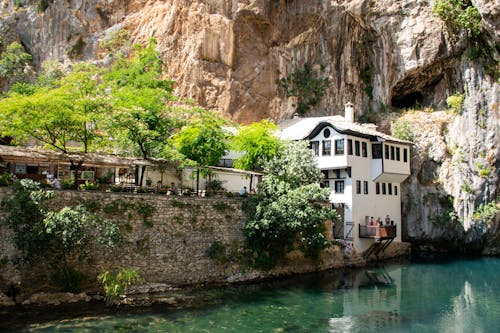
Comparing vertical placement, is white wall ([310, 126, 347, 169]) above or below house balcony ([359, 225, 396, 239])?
above

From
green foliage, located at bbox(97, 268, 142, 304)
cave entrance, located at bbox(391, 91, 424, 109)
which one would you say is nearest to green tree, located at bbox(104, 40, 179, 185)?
green foliage, located at bbox(97, 268, 142, 304)

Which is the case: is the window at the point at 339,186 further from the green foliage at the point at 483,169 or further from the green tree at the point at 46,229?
the green tree at the point at 46,229

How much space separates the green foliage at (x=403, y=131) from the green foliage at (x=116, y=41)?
27.9 meters

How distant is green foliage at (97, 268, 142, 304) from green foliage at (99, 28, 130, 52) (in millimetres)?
32051

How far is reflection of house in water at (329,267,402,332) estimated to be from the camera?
18750 mm

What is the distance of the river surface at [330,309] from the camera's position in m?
17.8

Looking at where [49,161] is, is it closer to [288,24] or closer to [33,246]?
[33,246]

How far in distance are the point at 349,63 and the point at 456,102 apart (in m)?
10.7

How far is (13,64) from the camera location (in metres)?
46.5

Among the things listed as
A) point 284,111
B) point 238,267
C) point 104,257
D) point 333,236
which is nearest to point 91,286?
point 104,257

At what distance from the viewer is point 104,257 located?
22000 millimetres

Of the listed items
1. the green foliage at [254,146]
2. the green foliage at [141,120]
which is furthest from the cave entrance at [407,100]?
the green foliage at [141,120]

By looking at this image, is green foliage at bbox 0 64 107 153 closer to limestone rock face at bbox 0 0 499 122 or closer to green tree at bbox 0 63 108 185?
green tree at bbox 0 63 108 185

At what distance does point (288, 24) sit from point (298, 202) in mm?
24655
